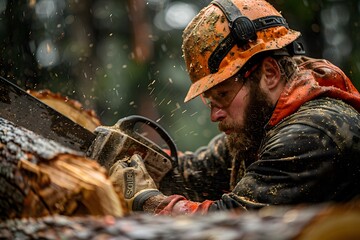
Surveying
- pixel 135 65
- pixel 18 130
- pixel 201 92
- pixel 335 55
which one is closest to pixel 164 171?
pixel 201 92

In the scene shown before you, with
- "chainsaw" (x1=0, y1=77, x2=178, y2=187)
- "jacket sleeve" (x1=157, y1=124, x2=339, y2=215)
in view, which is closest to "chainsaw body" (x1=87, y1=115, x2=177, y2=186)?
"chainsaw" (x1=0, y1=77, x2=178, y2=187)

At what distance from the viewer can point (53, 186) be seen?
2.15 meters

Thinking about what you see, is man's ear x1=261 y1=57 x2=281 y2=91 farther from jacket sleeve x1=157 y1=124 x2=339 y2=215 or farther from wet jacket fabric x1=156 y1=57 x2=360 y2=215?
jacket sleeve x1=157 y1=124 x2=339 y2=215

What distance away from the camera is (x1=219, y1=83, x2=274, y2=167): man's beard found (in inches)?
133

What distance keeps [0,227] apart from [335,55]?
384 inches

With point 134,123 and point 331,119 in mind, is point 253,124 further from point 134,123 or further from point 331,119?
point 134,123

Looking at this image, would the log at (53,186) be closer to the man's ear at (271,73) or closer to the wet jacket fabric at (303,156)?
the wet jacket fabric at (303,156)

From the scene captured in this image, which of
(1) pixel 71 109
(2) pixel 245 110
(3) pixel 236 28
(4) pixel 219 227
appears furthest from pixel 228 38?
(4) pixel 219 227

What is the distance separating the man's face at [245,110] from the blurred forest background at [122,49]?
625 cm

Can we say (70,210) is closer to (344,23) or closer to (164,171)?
(164,171)

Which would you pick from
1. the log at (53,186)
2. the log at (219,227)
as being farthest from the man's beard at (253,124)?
the log at (219,227)

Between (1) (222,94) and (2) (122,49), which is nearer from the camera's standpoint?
(1) (222,94)

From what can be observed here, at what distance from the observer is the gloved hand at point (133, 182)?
10.6ft

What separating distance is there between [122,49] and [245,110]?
1055cm
